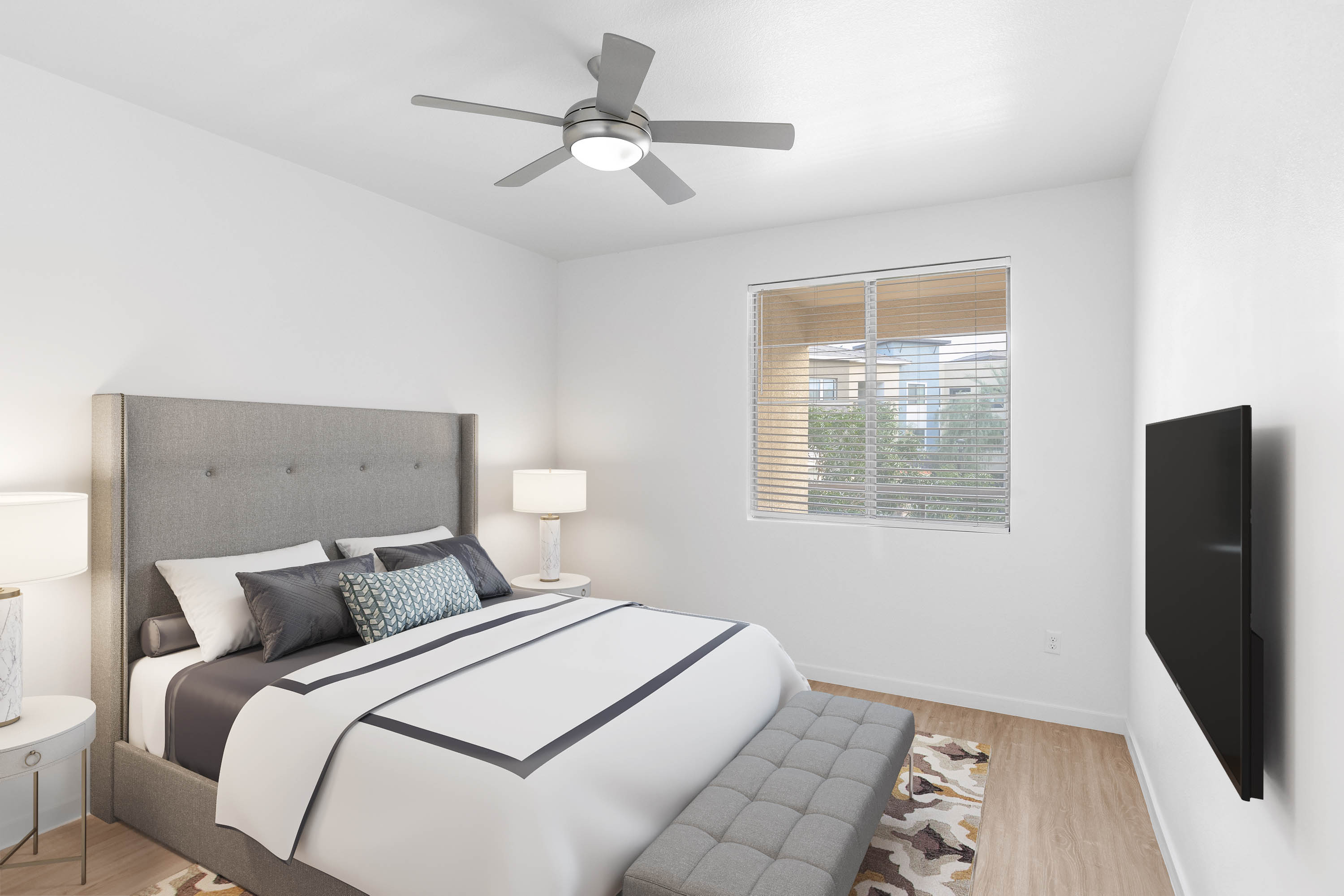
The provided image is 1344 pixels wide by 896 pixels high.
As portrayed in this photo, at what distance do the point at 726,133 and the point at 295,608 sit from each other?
221 centimetres

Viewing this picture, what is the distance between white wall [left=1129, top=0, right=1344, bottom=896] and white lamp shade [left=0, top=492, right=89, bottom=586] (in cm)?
295

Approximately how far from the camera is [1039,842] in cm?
240

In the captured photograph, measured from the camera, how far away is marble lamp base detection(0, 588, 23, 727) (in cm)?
205

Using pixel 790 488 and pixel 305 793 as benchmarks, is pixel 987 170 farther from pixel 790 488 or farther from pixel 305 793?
pixel 305 793

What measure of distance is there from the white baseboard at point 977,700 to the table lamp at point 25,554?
3.30m

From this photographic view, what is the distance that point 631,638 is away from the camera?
262cm

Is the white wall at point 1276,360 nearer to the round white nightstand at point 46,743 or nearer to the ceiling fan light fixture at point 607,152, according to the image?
the ceiling fan light fixture at point 607,152

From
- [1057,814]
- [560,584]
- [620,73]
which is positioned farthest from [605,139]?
[1057,814]

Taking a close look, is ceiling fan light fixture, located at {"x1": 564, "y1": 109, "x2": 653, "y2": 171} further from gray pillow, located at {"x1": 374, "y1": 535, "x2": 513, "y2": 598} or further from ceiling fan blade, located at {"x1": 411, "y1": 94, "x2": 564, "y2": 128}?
gray pillow, located at {"x1": 374, "y1": 535, "x2": 513, "y2": 598}

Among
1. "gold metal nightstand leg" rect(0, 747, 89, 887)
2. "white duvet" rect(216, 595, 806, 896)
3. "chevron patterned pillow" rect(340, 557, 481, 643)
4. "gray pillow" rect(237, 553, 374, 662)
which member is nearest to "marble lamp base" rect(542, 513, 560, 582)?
"chevron patterned pillow" rect(340, 557, 481, 643)

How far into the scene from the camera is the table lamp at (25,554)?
1.97 metres

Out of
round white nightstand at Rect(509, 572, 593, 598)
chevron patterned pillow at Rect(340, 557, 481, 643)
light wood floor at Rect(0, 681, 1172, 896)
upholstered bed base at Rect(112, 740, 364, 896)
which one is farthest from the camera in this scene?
round white nightstand at Rect(509, 572, 593, 598)

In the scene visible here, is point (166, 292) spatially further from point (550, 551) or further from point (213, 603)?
point (550, 551)

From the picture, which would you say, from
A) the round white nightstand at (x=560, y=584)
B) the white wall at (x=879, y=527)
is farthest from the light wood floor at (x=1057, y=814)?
the round white nightstand at (x=560, y=584)
